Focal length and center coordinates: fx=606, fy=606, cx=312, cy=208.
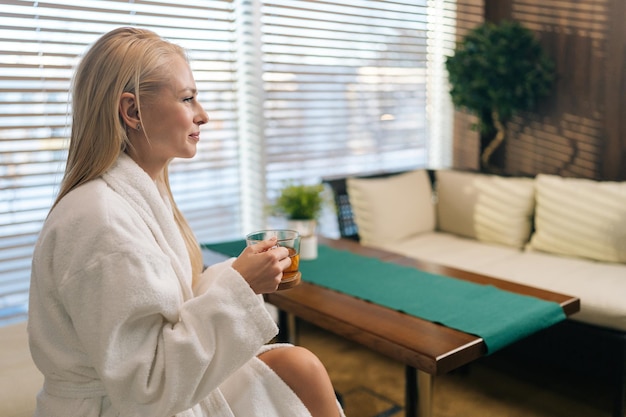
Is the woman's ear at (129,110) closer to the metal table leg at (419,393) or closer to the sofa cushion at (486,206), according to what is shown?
the metal table leg at (419,393)

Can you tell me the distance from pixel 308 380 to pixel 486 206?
2211 millimetres

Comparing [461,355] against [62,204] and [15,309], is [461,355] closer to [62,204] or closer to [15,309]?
[62,204]

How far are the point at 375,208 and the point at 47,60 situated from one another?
1.72 metres

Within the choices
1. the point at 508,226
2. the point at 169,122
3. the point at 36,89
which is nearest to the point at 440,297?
the point at 169,122

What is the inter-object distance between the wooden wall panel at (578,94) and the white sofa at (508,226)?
46 centimetres

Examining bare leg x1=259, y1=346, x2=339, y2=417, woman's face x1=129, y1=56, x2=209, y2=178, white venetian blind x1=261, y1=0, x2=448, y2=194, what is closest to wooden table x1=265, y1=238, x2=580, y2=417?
bare leg x1=259, y1=346, x2=339, y2=417

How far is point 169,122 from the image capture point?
1278 millimetres

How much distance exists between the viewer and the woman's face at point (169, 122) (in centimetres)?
126

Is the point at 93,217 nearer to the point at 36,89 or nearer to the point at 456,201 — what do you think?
the point at 36,89

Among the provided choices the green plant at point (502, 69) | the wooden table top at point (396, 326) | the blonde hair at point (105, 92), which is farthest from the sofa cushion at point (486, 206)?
the blonde hair at point (105, 92)

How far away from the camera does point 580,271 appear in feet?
8.84

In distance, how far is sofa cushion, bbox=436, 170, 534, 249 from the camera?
3.19 metres

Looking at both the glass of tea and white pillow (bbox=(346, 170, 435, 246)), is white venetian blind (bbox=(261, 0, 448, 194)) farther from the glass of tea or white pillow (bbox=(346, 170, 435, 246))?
the glass of tea

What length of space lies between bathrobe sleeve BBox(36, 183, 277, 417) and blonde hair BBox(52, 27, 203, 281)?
0.36ft
